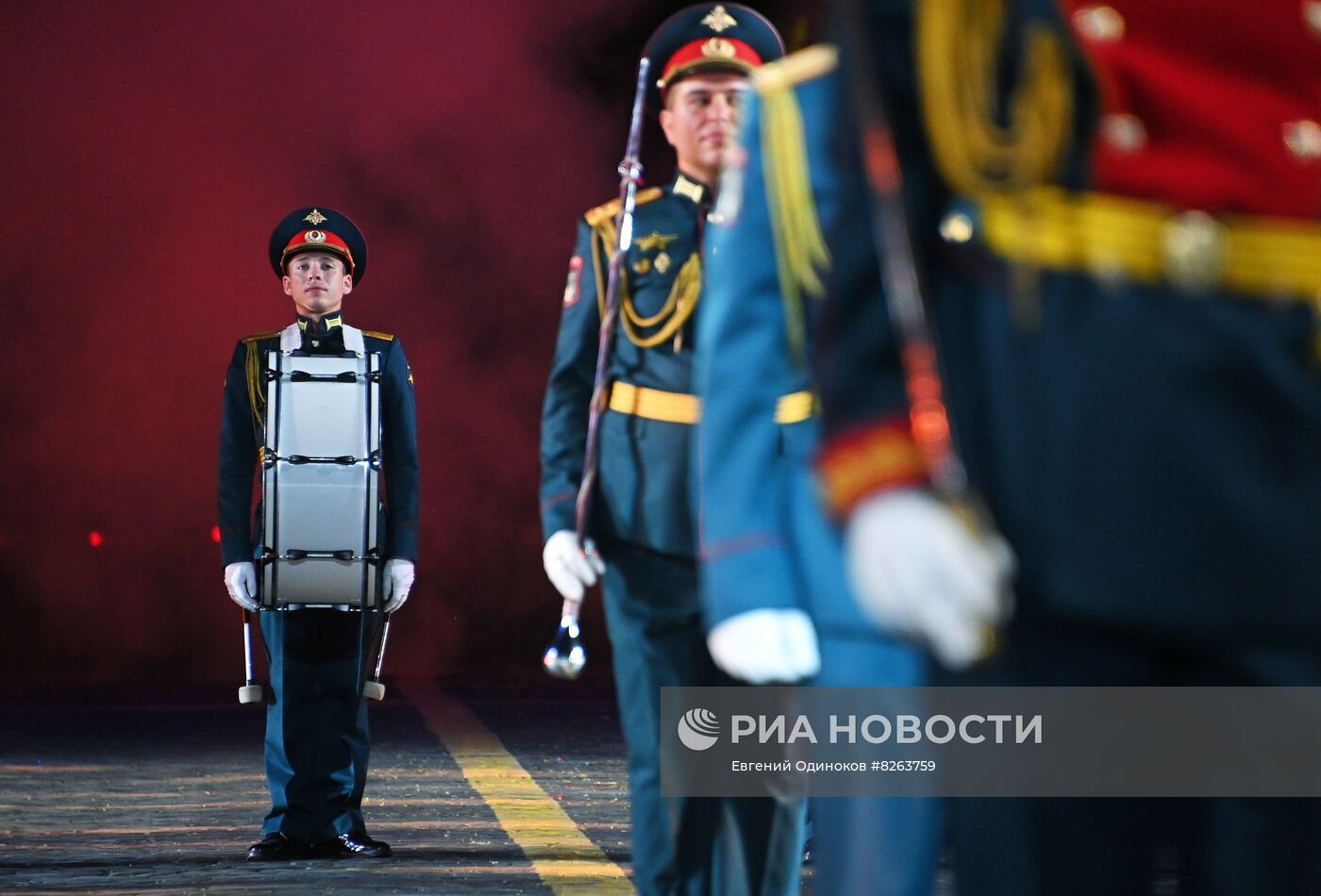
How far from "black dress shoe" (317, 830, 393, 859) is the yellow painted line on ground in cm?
40

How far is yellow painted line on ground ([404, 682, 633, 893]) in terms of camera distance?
4887 mm

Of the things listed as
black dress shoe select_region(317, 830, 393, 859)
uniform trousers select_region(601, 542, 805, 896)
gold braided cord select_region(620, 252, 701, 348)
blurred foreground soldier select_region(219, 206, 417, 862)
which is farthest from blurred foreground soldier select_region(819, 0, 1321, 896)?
blurred foreground soldier select_region(219, 206, 417, 862)

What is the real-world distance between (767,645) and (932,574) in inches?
21.2

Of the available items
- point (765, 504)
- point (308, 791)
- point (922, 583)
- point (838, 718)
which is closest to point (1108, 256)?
point (922, 583)

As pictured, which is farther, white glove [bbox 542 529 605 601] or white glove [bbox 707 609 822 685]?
white glove [bbox 542 529 605 601]

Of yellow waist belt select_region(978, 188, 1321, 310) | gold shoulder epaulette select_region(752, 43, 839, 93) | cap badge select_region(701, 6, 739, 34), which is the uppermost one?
cap badge select_region(701, 6, 739, 34)

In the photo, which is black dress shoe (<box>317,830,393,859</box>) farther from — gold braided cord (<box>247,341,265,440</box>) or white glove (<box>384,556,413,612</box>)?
gold braided cord (<box>247,341,265,440</box>)

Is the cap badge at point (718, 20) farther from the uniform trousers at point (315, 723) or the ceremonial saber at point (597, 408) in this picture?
the uniform trousers at point (315, 723)

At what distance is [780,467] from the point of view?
2.13 meters

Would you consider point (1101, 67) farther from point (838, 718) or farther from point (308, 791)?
point (308, 791)

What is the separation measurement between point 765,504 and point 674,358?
150cm

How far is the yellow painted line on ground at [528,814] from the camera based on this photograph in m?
4.89

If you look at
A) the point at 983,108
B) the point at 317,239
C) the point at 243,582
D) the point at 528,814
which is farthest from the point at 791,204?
the point at 528,814

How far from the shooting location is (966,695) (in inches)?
61.9
